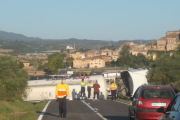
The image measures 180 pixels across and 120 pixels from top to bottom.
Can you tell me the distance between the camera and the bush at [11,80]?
30797 millimetres

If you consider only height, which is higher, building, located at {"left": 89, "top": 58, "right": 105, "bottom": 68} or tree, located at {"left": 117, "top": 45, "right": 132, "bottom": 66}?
tree, located at {"left": 117, "top": 45, "right": 132, "bottom": 66}

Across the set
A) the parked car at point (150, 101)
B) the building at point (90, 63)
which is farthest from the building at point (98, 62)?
the parked car at point (150, 101)

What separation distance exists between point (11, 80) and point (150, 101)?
864 inches

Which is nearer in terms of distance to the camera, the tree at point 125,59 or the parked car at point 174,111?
the parked car at point 174,111

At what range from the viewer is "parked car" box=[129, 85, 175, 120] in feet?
40.1

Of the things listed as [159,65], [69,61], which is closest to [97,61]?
[69,61]

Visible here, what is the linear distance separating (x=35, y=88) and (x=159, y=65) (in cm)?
2244

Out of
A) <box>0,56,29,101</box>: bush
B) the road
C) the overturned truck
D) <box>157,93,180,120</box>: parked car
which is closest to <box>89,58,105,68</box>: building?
the overturned truck

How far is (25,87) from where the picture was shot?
112ft

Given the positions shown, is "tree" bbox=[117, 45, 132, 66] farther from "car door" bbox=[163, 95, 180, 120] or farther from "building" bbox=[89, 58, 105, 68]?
"car door" bbox=[163, 95, 180, 120]

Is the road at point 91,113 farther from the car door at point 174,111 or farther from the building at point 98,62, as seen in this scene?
the building at point 98,62

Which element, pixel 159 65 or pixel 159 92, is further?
pixel 159 65

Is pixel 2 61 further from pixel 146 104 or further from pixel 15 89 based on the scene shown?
pixel 146 104

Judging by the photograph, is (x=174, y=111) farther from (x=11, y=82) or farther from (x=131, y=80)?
(x=131, y=80)
